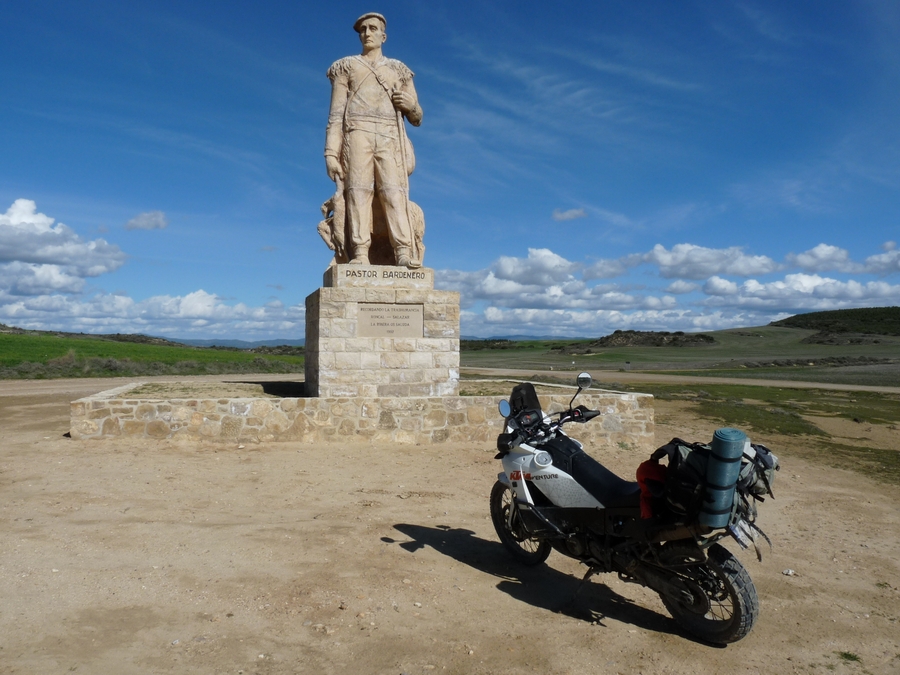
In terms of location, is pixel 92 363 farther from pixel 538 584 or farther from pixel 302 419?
pixel 538 584

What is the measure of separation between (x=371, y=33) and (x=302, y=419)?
238 inches

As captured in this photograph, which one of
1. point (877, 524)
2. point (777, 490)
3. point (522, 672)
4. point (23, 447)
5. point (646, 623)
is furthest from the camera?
point (23, 447)

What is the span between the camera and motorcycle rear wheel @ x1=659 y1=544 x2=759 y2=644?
3266 millimetres

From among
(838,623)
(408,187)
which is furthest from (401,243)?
(838,623)

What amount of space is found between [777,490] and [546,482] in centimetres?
461

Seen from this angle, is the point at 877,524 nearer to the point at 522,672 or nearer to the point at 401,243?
the point at 522,672

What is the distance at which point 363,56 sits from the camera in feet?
33.7

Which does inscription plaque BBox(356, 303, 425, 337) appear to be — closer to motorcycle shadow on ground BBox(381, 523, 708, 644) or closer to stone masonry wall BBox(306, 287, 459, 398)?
stone masonry wall BBox(306, 287, 459, 398)

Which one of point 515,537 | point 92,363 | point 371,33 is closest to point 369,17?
point 371,33

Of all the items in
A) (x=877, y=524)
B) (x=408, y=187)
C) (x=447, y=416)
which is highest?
(x=408, y=187)

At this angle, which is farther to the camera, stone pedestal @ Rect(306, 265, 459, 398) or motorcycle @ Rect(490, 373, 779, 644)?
stone pedestal @ Rect(306, 265, 459, 398)

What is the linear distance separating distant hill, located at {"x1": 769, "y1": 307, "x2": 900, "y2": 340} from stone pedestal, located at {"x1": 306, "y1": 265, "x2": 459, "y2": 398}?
52.4 m

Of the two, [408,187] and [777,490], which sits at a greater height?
[408,187]

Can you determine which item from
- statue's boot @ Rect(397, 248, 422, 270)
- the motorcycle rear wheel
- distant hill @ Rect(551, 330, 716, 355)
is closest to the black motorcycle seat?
the motorcycle rear wheel
